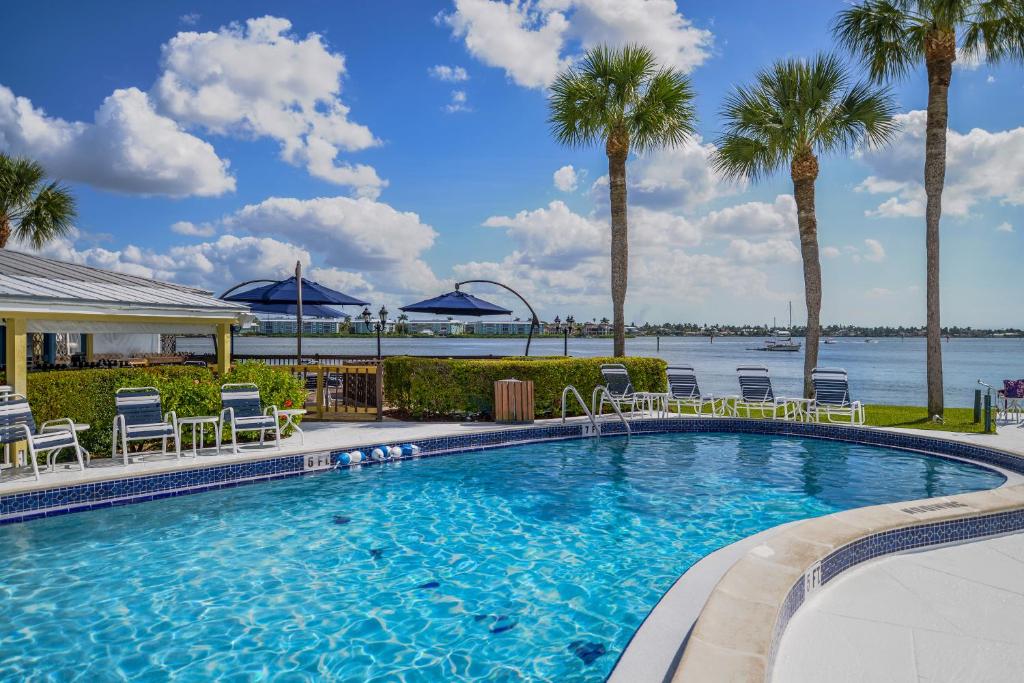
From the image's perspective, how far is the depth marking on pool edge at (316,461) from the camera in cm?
872

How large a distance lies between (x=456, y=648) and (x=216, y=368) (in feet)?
30.4

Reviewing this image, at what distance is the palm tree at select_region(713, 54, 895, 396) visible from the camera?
14.6 m

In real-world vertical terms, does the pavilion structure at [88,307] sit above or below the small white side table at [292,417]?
above

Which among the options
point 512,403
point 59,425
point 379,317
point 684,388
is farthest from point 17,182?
point 684,388

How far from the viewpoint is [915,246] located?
1409 cm

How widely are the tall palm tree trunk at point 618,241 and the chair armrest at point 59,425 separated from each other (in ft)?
39.5

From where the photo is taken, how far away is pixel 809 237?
50.6ft

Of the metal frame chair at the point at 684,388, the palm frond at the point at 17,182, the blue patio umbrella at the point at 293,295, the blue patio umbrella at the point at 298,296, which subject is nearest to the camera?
the metal frame chair at the point at 684,388

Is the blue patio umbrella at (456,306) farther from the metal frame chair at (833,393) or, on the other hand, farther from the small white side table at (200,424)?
the metal frame chair at (833,393)

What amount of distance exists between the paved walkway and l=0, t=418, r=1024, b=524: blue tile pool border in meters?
5.51

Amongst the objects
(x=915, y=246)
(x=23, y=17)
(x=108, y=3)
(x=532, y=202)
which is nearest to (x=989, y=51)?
(x=915, y=246)

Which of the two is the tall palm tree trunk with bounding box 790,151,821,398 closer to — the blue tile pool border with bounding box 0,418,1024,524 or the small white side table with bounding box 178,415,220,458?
the blue tile pool border with bounding box 0,418,1024,524

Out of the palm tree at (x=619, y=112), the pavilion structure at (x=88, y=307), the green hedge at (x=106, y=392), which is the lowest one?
the green hedge at (x=106, y=392)

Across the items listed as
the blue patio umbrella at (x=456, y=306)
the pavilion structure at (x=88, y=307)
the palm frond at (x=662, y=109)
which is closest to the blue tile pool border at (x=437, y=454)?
the pavilion structure at (x=88, y=307)
